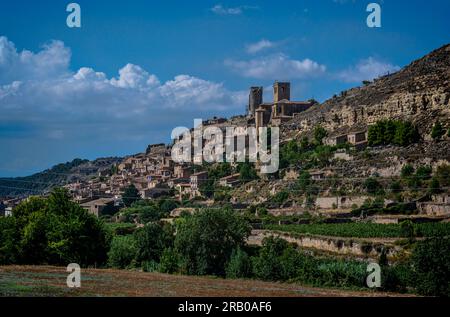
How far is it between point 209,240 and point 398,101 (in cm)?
3013

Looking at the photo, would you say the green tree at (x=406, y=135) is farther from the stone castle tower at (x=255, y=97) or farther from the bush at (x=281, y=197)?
the stone castle tower at (x=255, y=97)

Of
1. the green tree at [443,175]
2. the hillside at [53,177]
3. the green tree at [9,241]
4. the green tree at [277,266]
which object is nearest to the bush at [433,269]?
the green tree at [277,266]

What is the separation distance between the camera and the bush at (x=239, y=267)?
31.1 m

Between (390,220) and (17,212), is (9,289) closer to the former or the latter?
(17,212)

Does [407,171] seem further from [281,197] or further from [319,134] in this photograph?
[319,134]

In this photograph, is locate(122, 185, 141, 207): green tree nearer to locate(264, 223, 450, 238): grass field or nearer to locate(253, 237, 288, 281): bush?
locate(264, 223, 450, 238): grass field

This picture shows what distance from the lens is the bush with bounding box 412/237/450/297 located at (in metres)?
26.2

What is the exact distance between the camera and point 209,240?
33.9 metres

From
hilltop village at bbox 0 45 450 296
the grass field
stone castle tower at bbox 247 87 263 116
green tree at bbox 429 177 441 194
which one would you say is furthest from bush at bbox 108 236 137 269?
stone castle tower at bbox 247 87 263 116

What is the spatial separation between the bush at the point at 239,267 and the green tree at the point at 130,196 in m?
33.9

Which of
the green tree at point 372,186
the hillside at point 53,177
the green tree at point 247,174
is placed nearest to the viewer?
the green tree at point 372,186

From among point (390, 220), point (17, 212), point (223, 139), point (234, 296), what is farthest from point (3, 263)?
point (223, 139)
